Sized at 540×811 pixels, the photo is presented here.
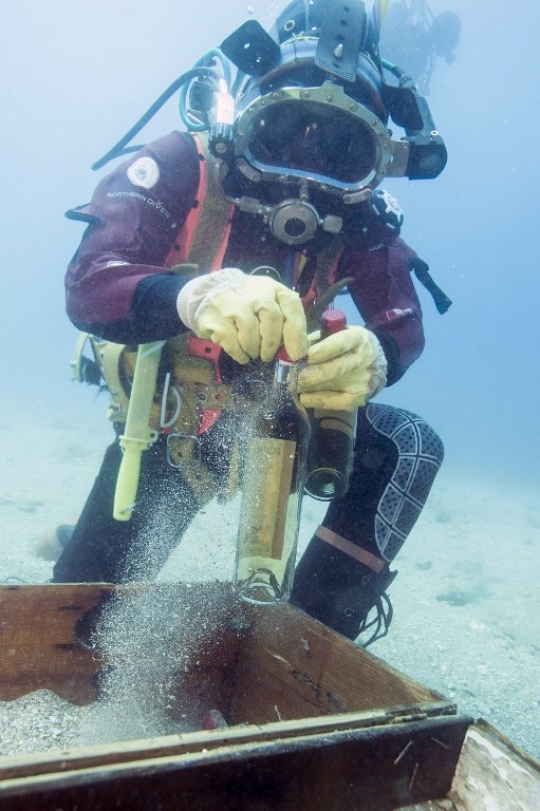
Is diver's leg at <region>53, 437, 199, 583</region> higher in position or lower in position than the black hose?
lower

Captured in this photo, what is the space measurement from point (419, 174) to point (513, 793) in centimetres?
291

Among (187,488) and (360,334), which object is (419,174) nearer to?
(360,334)

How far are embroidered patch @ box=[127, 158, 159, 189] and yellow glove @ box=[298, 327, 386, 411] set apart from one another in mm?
1394

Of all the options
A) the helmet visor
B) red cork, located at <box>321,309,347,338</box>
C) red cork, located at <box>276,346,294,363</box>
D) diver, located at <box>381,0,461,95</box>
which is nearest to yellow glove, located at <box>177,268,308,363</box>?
red cork, located at <box>276,346,294,363</box>

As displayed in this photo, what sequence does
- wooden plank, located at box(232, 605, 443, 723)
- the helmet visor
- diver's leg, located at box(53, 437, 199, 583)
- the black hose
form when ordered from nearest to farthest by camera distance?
wooden plank, located at box(232, 605, 443, 723)
the helmet visor
diver's leg, located at box(53, 437, 199, 583)
the black hose

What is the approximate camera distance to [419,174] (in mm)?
2963

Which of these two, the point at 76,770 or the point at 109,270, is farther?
the point at 109,270

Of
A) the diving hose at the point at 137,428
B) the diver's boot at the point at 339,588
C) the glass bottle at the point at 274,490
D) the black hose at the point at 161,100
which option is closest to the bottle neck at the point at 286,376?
the glass bottle at the point at 274,490

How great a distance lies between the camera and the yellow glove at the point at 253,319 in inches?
68.4

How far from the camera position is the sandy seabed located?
189cm

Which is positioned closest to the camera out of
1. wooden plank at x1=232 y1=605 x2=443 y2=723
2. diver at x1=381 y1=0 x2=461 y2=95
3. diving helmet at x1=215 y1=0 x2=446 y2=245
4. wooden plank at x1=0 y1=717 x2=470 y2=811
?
wooden plank at x1=0 y1=717 x2=470 y2=811

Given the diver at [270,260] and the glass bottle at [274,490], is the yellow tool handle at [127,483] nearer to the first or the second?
the diver at [270,260]

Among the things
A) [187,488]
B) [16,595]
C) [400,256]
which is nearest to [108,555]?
[187,488]

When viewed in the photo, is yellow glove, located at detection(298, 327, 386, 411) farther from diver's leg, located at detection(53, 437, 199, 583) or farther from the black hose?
the black hose
